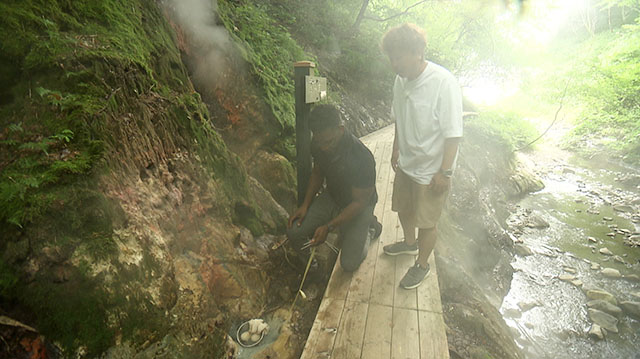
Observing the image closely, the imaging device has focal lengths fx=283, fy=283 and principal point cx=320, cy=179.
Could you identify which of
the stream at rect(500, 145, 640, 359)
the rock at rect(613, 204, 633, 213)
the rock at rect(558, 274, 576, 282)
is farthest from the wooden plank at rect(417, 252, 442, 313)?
the rock at rect(613, 204, 633, 213)

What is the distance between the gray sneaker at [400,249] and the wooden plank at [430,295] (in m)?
0.33

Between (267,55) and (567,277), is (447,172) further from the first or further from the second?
(567,277)

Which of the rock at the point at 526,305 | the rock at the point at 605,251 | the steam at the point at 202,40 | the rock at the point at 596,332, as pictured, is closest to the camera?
the steam at the point at 202,40

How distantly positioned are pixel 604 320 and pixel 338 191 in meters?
6.54

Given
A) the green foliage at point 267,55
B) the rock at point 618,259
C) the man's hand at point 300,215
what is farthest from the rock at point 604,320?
the green foliage at point 267,55

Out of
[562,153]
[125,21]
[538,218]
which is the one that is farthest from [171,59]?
[562,153]

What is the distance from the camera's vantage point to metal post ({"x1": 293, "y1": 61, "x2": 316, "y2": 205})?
305 cm

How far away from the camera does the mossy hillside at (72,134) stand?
1.35 metres

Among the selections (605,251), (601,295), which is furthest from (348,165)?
(605,251)

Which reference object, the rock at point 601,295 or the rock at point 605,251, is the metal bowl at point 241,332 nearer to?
the rock at point 601,295

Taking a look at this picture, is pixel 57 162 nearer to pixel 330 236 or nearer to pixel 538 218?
pixel 330 236

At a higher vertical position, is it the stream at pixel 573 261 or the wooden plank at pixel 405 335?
the wooden plank at pixel 405 335

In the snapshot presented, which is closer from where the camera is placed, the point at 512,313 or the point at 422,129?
the point at 422,129

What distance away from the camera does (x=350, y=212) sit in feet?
9.39
